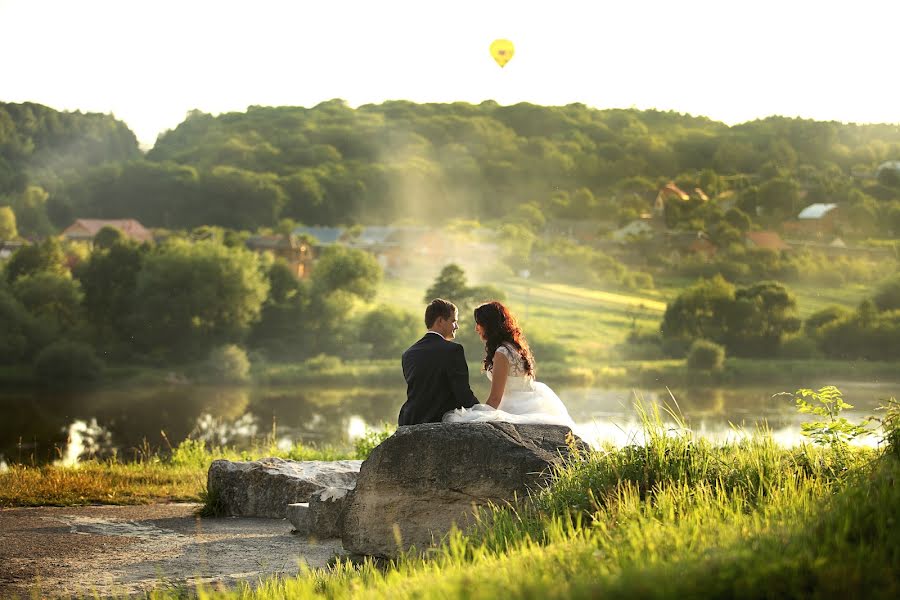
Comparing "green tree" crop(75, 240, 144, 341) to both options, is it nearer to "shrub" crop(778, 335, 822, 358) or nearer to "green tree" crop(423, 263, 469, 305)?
"green tree" crop(423, 263, 469, 305)

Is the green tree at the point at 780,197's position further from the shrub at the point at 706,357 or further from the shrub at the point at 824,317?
the shrub at the point at 706,357

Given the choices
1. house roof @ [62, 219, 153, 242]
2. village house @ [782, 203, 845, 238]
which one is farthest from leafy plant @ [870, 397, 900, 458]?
village house @ [782, 203, 845, 238]

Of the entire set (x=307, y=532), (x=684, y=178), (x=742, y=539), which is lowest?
(x=307, y=532)

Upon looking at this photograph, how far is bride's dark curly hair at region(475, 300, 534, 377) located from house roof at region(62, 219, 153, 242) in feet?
222

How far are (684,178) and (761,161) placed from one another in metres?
6.33

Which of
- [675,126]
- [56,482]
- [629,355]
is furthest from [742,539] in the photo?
[675,126]

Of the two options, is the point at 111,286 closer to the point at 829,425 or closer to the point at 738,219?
the point at 738,219

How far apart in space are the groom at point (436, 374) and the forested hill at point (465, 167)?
75452mm

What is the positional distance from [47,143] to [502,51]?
43.6 m

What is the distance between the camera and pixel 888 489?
440cm

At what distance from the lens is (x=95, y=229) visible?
246 feet

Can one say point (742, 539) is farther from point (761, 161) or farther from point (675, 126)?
point (675, 126)

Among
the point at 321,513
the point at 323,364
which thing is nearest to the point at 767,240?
the point at 323,364

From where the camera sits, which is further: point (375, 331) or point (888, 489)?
point (375, 331)
